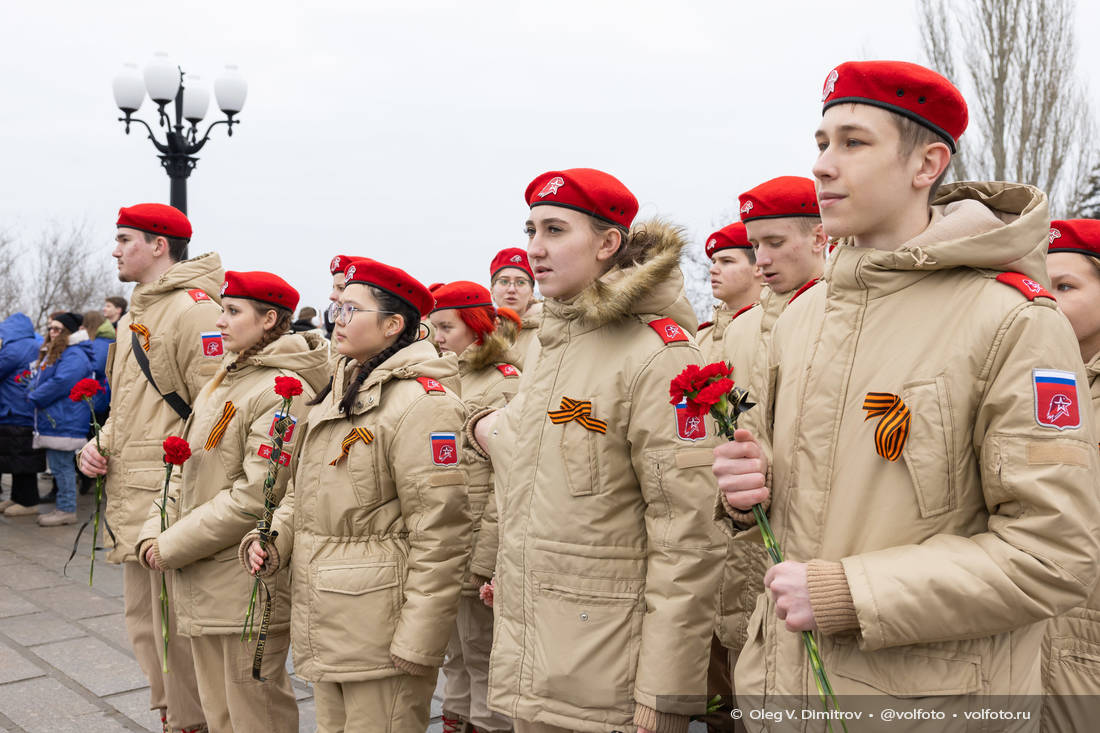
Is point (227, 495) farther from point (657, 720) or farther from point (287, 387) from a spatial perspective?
point (657, 720)

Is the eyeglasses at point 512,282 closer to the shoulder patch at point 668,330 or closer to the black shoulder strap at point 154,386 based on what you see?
the black shoulder strap at point 154,386

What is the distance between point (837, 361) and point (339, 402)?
7.16 ft

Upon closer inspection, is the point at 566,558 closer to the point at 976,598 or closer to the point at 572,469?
the point at 572,469

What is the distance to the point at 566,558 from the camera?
2.82 m

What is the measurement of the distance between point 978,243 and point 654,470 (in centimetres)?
115

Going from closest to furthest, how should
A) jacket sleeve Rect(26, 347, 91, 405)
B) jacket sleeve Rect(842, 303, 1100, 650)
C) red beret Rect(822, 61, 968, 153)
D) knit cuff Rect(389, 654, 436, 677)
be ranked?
jacket sleeve Rect(842, 303, 1100, 650)
red beret Rect(822, 61, 968, 153)
knit cuff Rect(389, 654, 436, 677)
jacket sleeve Rect(26, 347, 91, 405)

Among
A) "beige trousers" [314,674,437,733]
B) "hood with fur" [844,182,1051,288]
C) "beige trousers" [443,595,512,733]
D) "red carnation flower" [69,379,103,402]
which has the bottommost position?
A: "beige trousers" [443,595,512,733]

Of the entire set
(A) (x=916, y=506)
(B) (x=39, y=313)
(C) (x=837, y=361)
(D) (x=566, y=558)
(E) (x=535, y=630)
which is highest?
(C) (x=837, y=361)

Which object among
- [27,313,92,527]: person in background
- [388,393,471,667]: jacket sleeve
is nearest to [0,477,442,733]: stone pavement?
[27,313,92,527]: person in background

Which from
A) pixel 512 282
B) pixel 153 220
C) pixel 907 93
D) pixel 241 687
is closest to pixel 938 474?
pixel 907 93

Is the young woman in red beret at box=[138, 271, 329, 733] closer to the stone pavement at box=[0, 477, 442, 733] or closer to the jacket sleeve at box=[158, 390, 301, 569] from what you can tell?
the jacket sleeve at box=[158, 390, 301, 569]

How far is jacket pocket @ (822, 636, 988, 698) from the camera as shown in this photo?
187 centimetres

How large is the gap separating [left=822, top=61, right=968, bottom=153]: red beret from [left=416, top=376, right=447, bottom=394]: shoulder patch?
82.8 inches

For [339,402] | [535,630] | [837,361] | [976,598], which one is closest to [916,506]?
[976,598]
